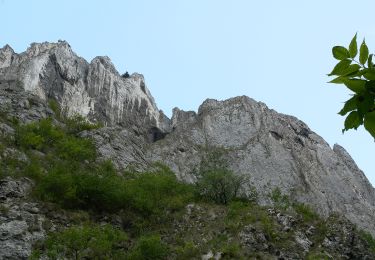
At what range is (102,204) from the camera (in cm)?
2356

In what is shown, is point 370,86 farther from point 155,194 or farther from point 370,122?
point 155,194

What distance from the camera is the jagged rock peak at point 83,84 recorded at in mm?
62344

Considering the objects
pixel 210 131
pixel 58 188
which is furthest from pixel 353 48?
pixel 210 131

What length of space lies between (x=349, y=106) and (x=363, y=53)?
6.7 inches

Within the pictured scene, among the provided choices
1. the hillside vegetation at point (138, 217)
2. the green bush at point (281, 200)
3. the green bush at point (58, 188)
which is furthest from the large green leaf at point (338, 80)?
the green bush at point (281, 200)

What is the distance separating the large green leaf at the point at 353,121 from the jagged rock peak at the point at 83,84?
59.6m

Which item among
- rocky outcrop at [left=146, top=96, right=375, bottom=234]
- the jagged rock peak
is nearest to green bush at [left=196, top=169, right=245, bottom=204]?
rocky outcrop at [left=146, top=96, right=375, bottom=234]

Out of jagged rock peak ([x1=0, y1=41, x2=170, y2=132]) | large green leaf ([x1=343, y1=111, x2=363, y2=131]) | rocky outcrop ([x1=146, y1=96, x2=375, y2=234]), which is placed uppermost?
jagged rock peak ([x1=0, y1=41, x2=170, y2=132])

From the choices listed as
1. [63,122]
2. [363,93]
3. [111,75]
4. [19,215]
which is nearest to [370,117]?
[363,93]

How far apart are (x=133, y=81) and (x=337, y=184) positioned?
31.4 m

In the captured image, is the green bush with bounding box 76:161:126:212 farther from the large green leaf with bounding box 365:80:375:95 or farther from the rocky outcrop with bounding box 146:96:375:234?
the rocky outcrop with bounding box 146:96:375:234

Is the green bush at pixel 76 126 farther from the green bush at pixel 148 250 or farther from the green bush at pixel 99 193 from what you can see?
the green bush at pixel 148 250

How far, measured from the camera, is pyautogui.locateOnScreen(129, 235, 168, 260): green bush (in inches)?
690

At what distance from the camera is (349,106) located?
168 centimetres
